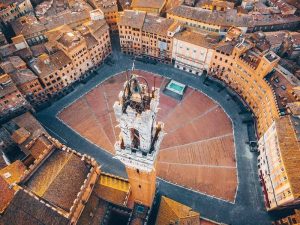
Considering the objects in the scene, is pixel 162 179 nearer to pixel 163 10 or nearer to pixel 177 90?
pixel 177 90

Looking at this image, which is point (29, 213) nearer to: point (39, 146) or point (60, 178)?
point (60, 178)

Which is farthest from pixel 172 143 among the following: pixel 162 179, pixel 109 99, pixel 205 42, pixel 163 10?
pixel 163 10

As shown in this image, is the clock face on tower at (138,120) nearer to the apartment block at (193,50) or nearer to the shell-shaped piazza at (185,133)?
the shell-shaped piazza at (185,133)

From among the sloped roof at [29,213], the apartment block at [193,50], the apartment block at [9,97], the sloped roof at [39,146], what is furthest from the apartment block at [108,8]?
the sloped roof at [29,213]

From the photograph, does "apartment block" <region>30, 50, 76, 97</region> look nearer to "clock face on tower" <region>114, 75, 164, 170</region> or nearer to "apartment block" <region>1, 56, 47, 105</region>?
"apartment block" <region>1, 56, 47, 105</region>

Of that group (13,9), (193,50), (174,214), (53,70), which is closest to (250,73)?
(193,50)
